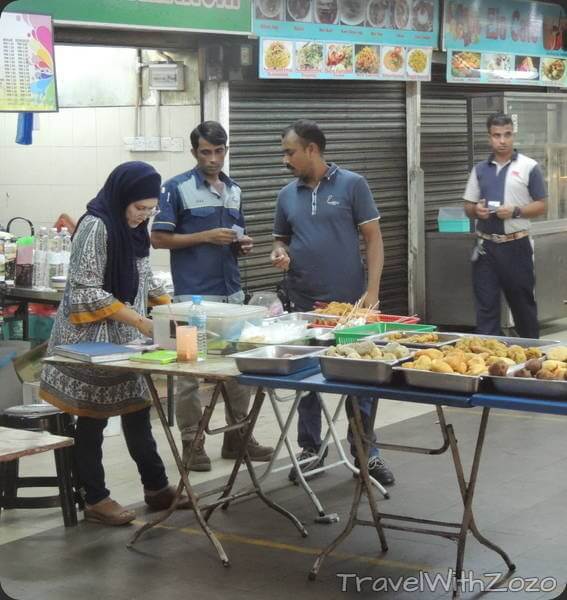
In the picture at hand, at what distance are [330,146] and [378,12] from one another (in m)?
1.24

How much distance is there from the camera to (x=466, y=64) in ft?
38.8

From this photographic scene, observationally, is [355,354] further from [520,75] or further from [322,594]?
[520,75]

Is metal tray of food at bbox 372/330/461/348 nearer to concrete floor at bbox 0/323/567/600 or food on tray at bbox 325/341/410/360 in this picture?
food on tray at bbox 325/341/410/360

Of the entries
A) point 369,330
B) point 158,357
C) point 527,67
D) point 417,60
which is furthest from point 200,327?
point 527,67

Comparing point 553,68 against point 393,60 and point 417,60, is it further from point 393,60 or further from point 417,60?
point 393,60

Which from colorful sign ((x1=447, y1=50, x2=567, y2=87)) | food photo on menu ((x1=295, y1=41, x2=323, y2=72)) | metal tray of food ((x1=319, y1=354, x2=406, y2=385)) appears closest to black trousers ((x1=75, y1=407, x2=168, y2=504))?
metal tray of food ((x1=319, y1=354, x2=406, y2=385))

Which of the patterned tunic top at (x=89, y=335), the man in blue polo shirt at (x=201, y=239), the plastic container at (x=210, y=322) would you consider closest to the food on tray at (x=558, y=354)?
the plastic container at (x=210, y=322)

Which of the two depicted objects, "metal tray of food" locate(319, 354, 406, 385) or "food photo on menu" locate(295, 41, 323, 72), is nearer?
"metal tray of food" locate(319, 354, 406, 385)

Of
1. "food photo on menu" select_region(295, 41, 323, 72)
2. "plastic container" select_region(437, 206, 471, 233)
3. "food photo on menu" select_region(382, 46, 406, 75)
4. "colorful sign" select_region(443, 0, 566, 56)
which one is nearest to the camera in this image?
"food photo on menu" select_region(295, 41, 323, 72)

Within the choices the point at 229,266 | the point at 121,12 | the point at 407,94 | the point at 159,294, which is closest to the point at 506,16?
the point at 407,94

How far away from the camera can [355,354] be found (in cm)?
510

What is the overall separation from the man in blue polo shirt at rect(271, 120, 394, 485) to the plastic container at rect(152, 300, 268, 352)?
95 centimetres

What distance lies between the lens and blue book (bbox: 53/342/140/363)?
564cm

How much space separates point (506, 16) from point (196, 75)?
4.42 meters
